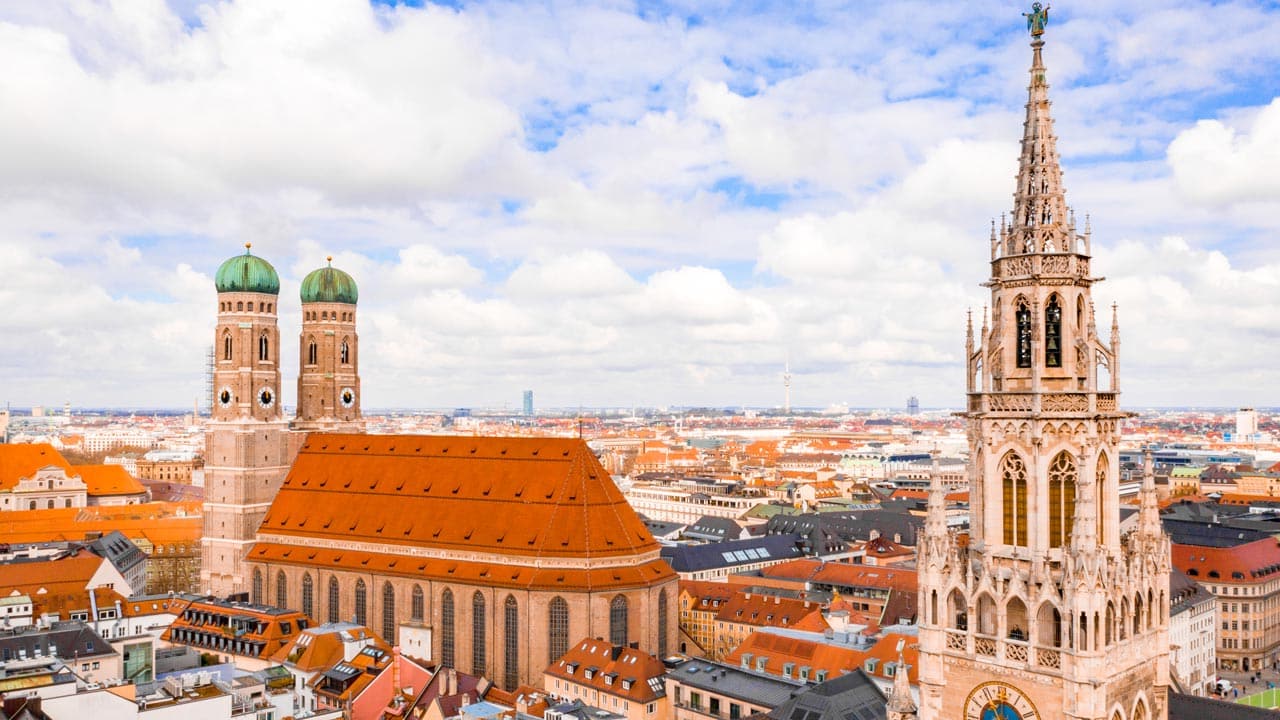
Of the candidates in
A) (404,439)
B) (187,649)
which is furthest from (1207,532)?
(187,649)

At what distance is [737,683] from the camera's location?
72438mm

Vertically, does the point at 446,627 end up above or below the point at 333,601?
below

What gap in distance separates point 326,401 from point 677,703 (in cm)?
6026

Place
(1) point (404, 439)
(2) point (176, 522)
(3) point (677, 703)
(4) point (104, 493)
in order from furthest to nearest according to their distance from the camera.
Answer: (4) point (104, 493) < (2) point (176, 522) < (1) point (404, 439) < (3) point (677, 703)

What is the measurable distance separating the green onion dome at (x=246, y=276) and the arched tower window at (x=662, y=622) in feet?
174

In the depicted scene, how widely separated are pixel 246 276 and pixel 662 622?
55.5 meters

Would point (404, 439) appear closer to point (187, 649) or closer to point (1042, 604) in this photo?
point (187, 649)

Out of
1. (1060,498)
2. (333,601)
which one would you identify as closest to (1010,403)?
(1060,498)

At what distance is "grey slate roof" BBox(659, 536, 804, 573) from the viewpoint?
129 meters

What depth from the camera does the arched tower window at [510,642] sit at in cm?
8819

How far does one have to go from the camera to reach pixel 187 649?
89625mm

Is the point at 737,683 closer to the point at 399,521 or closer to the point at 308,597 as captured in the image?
the point at 399,521

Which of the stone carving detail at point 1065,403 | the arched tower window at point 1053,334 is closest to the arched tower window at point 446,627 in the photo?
the arched tower window at point 1053,334

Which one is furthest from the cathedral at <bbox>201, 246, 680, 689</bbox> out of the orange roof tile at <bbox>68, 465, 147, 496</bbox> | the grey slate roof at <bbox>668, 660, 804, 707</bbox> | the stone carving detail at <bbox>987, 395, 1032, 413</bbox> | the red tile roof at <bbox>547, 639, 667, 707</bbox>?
the orange roof tile at <bbox>68, 465, 147, 496</bbox>
